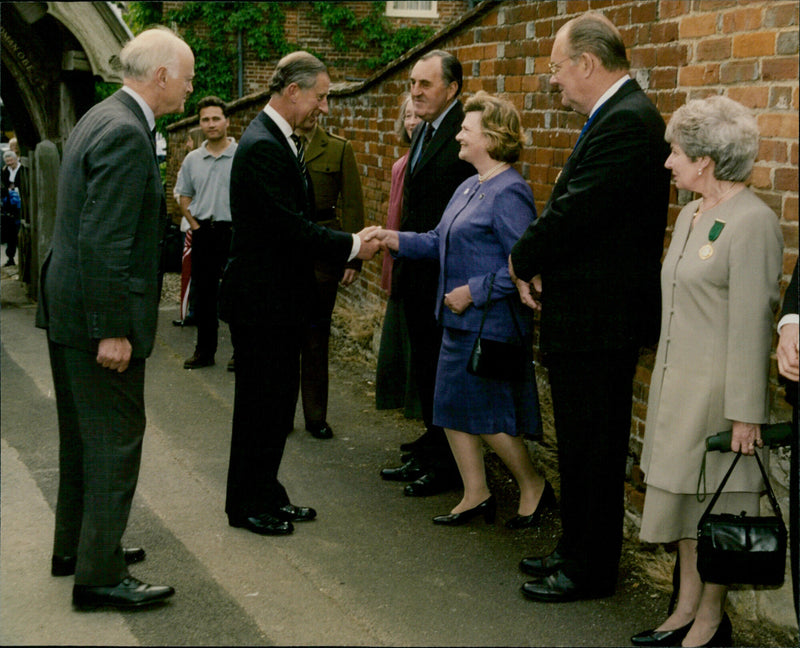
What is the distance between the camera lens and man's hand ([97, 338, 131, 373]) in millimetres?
4016

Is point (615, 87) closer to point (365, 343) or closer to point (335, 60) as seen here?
point (365, 343)

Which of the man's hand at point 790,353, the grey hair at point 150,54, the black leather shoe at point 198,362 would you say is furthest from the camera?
the black leather shoe at point 198,362

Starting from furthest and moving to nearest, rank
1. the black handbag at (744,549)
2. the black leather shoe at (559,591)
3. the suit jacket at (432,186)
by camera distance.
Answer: the suit jacket at (432,186), the black leather shoe at (559,591), the black handbag at (744,549)

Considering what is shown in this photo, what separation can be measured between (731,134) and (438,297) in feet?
6.37

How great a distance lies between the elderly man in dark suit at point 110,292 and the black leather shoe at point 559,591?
4.96 feet

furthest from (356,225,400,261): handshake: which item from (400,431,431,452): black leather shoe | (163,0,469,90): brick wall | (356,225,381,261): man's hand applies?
(163,0,469,90): brick wall

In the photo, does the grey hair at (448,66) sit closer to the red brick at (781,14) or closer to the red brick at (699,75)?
the red brick at (699,75)

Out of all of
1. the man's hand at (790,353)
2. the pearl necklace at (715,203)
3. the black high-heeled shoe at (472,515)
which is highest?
the pearl necklace at (715,203)

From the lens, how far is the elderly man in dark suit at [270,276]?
16.2 feet

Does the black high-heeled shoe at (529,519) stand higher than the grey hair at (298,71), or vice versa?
the grey hair at (298,71)

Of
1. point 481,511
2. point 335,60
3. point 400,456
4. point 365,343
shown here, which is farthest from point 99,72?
point 335,60

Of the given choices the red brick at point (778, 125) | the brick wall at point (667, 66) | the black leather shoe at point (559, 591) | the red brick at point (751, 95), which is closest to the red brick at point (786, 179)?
the brick wall at point (667, 66)

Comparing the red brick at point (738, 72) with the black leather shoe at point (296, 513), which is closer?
the red brick at point (738, 72)

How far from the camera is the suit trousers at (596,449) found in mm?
4281
